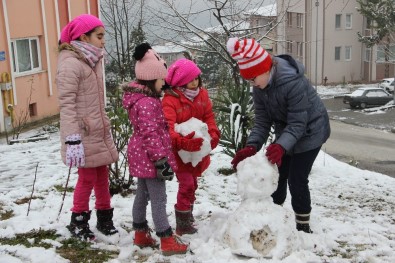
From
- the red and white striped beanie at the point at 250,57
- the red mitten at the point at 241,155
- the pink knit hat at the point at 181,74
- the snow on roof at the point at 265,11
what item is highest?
the snow on roof at the point at 265,11

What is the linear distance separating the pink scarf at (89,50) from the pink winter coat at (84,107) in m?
0.05

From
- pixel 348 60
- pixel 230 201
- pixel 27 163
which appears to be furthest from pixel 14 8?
A: pixel 348 60

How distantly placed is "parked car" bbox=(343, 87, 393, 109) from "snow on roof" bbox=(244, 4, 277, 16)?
21488mm

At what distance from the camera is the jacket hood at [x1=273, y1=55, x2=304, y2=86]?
12.4 ft

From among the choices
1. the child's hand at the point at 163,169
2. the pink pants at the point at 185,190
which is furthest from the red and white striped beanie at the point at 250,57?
the pink pants at the point at 185,190

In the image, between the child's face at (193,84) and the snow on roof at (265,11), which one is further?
the snow on roof at (265,11)

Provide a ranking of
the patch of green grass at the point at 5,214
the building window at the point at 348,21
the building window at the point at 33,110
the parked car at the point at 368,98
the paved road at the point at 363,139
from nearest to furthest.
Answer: the patch of green grass at the point at 5,214
the paved road at the point at 363,139
the building window at the point at 33,110
the parked car at the point at 368,98
the building window at the point at 348,21

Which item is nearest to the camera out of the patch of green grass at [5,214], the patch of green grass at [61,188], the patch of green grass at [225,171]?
the patch of green grass at [5,214]

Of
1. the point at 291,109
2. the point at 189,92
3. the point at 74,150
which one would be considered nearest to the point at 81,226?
the point at 74,150

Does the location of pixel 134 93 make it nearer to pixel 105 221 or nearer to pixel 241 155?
pixel 241 155

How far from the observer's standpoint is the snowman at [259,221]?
3.59m

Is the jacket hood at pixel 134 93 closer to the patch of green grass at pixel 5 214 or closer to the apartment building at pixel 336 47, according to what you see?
the patch of green grass at pixel 5 214

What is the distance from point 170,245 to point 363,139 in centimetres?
1761

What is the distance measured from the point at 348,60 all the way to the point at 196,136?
43.4 meters
